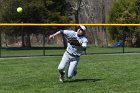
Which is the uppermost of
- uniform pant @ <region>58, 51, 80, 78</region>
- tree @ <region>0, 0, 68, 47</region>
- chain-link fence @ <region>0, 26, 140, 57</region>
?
uniform pant @ <region>58, 51, 80, 78</region>

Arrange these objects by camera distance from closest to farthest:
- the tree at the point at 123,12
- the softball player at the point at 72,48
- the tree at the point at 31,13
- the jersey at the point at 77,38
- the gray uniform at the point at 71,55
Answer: the jersey at the point at 77,38 → the softball player at the point at 72,48 → the gray uniform at the point at 71,55 → the tree at the point at 31,13 → the tree at the point at 123,12

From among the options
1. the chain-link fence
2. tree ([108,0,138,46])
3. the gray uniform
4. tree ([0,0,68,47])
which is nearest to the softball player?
the gray uniform

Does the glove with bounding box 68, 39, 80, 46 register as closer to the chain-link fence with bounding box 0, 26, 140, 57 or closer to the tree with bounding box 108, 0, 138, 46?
the chain-link fence with bounding box 0, 26, 140, 57

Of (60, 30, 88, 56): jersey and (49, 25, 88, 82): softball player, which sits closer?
(60, 30, 88, 56): jersey

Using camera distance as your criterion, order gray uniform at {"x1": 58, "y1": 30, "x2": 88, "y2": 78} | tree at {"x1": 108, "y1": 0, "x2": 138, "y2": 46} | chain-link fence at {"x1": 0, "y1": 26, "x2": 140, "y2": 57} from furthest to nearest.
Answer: tree at {"x1": 108, "y1": 0, "x2": 138, "y2": 46}
chain-link fence at {"x1": 0, "y1": 26, "x2": 140, "y2": 57}
gray uniform at {"x1": 58, "y1": 30, "x2": 88, "y2": 78}

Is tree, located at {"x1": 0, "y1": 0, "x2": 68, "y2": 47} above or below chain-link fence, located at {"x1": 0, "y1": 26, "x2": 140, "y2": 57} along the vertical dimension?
above

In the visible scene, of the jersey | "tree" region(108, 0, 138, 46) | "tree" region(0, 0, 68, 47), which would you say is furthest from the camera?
"tree" region(108, 0, 138, 46)

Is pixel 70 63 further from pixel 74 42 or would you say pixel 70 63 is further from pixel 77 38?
pixel 77 38

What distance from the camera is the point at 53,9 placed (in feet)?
124

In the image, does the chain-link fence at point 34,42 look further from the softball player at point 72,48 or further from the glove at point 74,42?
the glove at point 74,42

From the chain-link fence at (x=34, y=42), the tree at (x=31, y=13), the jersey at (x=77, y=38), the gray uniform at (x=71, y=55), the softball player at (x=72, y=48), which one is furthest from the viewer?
the tree at (x=31, y=13)

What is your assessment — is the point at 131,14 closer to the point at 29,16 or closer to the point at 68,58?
the point at 29,16

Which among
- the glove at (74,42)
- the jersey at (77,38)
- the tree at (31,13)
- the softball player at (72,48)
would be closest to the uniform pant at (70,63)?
the softball player at (72,48)

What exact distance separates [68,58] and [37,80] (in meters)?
1.14
